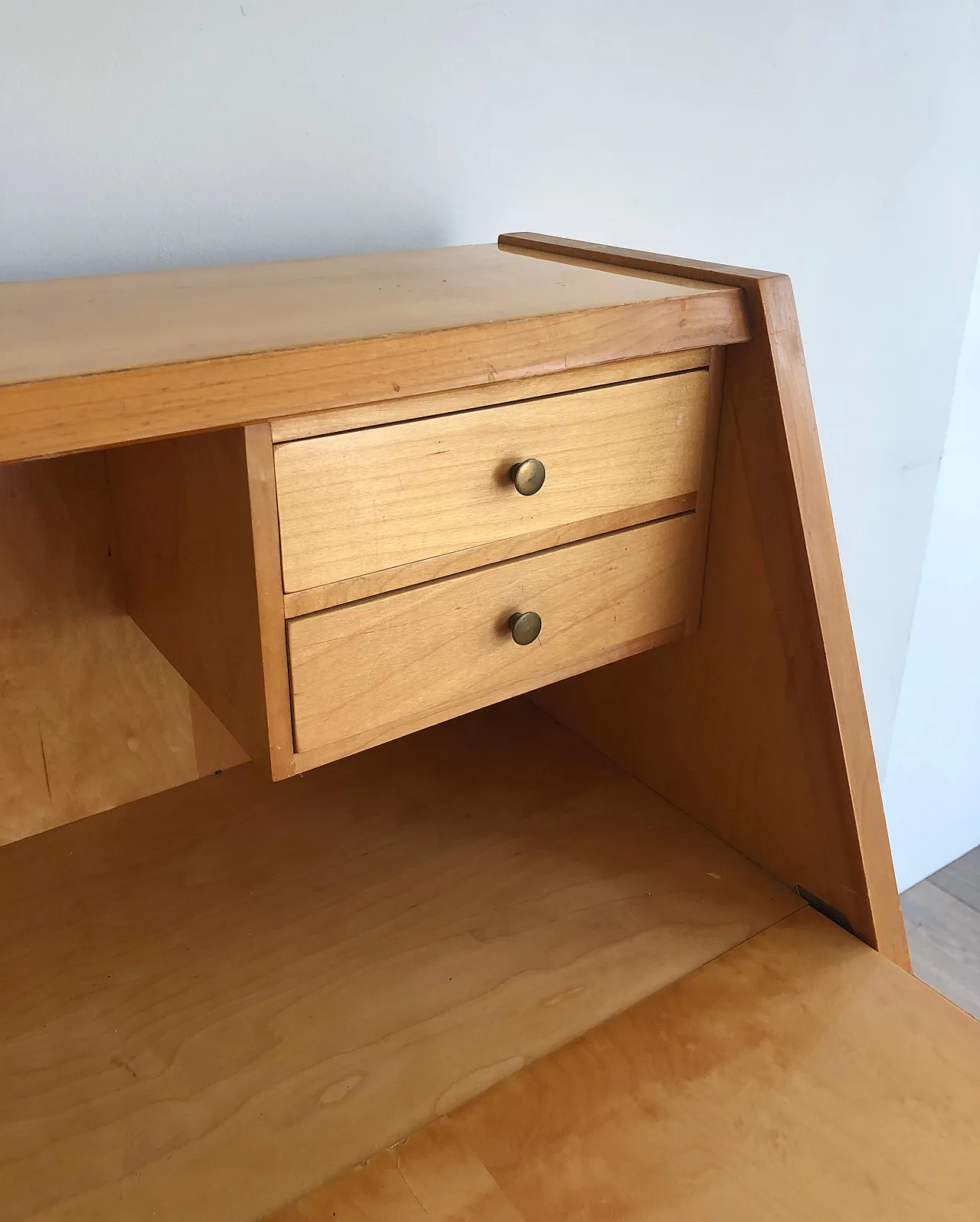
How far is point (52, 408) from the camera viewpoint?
1.77 ft

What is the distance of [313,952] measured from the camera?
87 cm

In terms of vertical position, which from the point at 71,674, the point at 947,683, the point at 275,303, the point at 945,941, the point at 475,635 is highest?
the point at 275,303

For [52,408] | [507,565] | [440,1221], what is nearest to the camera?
[52,408]

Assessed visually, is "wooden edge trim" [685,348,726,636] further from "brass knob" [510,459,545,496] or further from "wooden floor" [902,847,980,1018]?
"wooden floor" [902,847,980,1018]

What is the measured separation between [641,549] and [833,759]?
0.76 ft

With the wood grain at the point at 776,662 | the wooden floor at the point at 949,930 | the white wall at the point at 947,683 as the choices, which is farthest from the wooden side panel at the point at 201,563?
the wooden floor at the point at 949,930

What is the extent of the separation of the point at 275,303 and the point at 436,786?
20.6 inches

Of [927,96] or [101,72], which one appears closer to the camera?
[101,72]

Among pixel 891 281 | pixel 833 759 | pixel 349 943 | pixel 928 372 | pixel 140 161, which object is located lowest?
pixel 349 943

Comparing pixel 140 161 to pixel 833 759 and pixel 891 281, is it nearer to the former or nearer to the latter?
pixel 833 759

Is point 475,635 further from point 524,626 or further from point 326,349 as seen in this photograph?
point 326,349

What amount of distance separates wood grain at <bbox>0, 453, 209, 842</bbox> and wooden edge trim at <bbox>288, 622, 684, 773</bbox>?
297mm

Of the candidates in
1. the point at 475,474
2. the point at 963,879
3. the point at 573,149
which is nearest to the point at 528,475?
the point at 475,474

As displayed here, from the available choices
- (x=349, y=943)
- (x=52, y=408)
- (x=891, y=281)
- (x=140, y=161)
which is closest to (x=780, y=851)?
(x=349, y=943)
